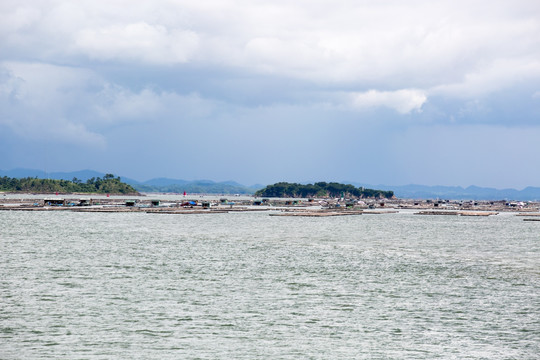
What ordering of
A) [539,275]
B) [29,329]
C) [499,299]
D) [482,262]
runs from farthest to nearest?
[482,262], [539,275], [499,299], [29,329]

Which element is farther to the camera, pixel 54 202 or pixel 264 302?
pixel 54 202

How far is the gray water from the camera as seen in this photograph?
28250 mm

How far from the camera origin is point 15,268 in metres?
52.5

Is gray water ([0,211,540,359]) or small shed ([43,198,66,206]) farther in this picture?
small shed ([43,198,66,206])

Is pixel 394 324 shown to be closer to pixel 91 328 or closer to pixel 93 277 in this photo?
pixel 91 328

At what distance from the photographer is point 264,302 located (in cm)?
3884

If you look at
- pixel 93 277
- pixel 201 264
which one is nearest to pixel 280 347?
pixel 93 277

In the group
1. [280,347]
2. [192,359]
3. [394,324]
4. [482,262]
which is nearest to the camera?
[192,359]

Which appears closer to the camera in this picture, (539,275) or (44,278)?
(44,278)

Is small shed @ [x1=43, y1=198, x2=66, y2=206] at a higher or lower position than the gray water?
higher

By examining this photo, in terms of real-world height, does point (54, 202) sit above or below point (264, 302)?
above

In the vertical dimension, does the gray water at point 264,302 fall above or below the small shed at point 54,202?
below

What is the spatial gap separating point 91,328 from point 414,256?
45.1 metres

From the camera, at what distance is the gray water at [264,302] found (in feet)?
92.7
